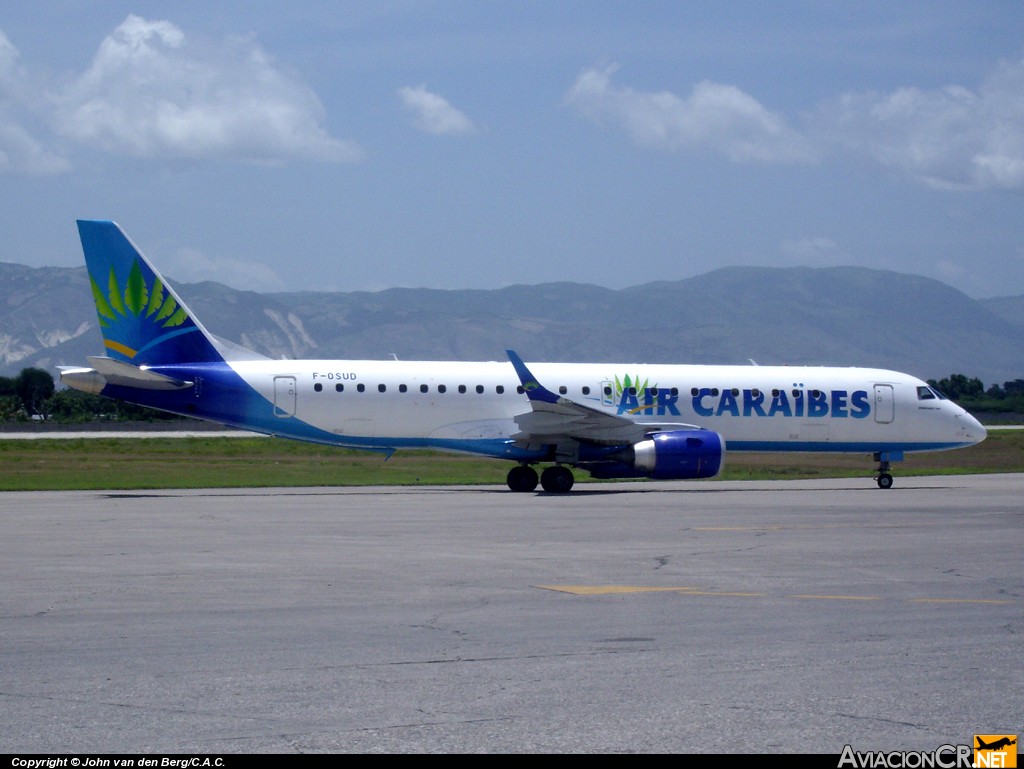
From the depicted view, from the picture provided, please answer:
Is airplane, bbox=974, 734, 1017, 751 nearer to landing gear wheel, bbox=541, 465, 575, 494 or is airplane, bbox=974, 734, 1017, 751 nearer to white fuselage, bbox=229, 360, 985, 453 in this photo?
landing gear wheel, bbox=541, 465, 575, 494

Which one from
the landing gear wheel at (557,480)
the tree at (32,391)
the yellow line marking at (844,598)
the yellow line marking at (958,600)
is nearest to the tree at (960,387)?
the tree at (32,391)

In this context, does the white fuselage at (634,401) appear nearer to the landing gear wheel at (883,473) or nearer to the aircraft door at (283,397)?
the aircraft door at (283,397)

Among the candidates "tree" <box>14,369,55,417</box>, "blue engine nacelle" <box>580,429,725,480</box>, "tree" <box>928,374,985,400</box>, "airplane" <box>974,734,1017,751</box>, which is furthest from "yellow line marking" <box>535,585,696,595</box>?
"tree" <box>928,374,985,400</box>

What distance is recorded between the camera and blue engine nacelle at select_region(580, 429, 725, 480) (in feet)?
96.6

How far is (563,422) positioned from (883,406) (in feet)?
30.2

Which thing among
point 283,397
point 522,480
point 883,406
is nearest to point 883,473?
point 883,406

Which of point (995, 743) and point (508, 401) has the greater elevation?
point (508, 401)

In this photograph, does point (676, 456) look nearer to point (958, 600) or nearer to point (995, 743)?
point (958, 600)

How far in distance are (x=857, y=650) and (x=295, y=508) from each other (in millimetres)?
15995

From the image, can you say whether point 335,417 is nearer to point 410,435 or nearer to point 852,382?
point 410,435

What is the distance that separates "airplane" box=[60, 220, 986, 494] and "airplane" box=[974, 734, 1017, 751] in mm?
22459

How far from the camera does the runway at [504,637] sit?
7.21 metres

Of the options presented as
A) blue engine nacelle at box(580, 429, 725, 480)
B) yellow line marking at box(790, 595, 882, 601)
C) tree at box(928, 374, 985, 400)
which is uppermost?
tree at box(928, 374, 985, 400)

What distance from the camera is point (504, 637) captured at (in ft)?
33.5
